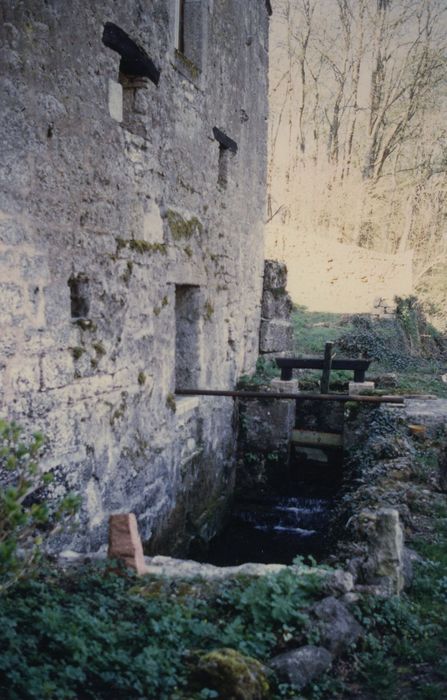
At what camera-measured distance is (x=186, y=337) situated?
21.7ft

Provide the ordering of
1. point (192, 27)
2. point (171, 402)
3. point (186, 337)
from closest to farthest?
point (171, 402), point (192, 27), point (186, 337)

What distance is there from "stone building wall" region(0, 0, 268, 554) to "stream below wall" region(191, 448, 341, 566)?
445mm

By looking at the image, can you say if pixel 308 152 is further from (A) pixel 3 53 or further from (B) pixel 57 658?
(B) pixel 57 658

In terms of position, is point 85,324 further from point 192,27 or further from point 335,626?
point 192,27

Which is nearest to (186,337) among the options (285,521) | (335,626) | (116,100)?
(116,100)

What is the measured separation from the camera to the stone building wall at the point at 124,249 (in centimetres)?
353

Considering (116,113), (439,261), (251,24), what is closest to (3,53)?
(116,113)

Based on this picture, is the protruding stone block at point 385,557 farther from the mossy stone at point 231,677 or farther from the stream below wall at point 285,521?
the stream below wall at point 285,521

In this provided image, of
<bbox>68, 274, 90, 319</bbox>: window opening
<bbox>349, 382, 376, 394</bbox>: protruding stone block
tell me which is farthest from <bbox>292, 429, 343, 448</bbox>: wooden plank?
<bbox>68, 274, 90, 319</bbox>: window opening

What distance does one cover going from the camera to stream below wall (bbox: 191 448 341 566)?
7.12m

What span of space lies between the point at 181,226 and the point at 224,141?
1.93 metres

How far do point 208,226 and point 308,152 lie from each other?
646 inches

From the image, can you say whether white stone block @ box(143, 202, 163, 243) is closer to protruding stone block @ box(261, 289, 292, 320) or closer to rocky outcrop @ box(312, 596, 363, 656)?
rocky outcrop @ box(312, 596, 363, 656)

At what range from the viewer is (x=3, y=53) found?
3.25 meters
